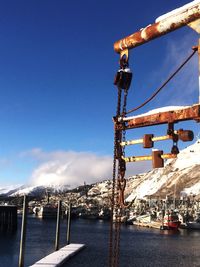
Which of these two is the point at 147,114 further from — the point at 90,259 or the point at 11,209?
the point at 11,209

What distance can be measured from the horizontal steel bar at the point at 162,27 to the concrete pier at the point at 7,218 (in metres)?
103

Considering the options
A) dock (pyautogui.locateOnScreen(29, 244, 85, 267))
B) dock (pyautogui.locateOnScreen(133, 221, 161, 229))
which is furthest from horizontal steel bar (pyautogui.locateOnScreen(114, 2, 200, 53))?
dock (pyautogui.locateOnScreen(133, 221, 161, 229))

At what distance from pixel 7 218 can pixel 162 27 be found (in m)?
108

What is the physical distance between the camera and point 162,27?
482 inches

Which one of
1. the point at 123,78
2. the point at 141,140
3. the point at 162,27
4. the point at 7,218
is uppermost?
the point at 162,27

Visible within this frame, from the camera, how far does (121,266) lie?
4269 centimetres

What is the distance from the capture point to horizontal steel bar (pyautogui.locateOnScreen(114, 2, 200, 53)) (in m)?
11.5

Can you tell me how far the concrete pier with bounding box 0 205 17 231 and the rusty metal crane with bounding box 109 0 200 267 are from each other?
102017mm

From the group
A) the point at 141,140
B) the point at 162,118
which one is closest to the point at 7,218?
the point at 141,140

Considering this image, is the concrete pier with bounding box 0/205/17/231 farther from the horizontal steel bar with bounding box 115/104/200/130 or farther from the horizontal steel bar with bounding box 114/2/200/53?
the horizontal steel bar with bounding box 114/2/200/53

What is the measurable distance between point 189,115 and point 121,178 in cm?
352

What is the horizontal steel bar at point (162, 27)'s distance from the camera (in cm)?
1148

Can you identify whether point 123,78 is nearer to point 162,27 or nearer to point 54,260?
point 162,27

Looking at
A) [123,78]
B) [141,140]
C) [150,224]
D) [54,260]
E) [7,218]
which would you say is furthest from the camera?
[150,224]
